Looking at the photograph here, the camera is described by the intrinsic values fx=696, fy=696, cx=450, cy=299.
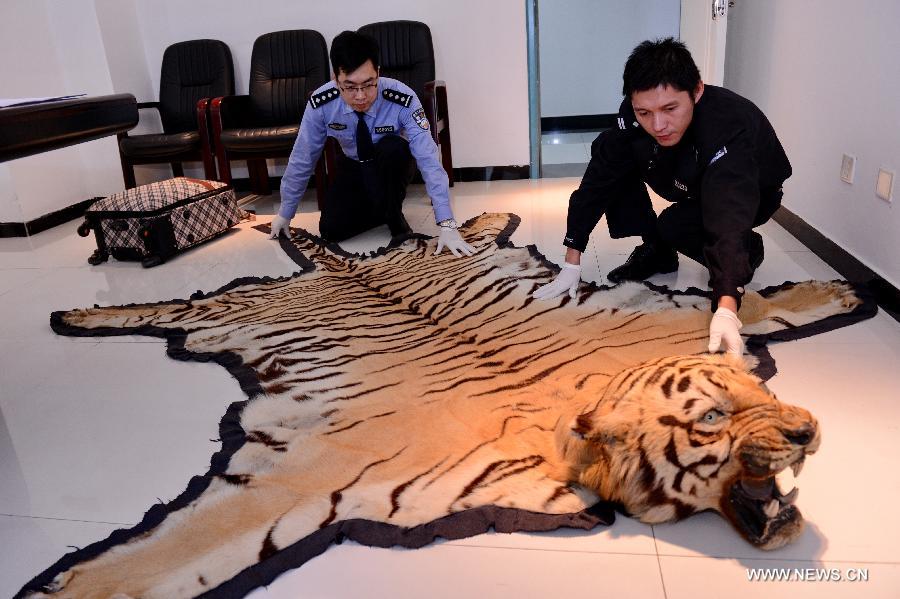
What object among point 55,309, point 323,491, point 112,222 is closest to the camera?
point 323,491

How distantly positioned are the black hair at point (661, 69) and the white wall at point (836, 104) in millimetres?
843

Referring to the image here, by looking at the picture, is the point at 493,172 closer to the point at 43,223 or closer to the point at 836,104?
the point at 836,104

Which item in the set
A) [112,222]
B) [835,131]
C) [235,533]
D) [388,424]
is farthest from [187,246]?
[835,131]

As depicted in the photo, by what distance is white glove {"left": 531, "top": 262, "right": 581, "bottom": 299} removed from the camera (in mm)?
2537

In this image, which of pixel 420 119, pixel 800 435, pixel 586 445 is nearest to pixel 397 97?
pixel 420 119

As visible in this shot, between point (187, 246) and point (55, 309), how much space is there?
2.71 ft

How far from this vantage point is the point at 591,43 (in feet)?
22.5

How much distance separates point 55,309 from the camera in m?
2.84

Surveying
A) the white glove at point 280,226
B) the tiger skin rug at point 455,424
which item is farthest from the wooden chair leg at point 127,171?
the tiger skin rug at point 455,424

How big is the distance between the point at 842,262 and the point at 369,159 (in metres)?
2.17

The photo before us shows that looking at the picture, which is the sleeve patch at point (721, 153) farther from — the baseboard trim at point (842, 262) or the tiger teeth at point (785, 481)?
the tiger teeth at point (785, 481)

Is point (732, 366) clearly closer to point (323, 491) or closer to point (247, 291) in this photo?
point (323, 491)

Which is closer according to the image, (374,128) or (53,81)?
(374,128)

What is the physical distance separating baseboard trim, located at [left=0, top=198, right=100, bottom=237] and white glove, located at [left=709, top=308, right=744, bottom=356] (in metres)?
4.04
